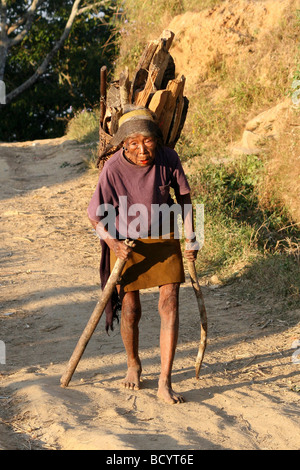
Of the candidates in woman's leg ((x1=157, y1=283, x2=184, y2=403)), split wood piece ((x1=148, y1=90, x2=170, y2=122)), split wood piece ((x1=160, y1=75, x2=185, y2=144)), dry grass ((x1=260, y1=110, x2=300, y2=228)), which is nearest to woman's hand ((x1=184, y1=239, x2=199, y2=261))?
woman's leg ((x1=157, y1=283, x2=184, y2=403))

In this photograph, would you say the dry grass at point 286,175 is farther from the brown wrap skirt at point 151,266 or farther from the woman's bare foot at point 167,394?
the woman's bare foot at point 167,394

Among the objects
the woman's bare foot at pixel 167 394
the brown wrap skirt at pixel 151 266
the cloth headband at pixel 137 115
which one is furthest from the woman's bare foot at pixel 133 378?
the cloth headband at pixel 137 115

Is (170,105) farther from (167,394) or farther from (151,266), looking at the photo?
(167,394)

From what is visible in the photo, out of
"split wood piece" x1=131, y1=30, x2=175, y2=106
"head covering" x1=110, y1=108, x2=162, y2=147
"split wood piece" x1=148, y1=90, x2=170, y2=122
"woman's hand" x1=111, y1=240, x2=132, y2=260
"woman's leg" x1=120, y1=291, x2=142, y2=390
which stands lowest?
"woman's leg" x1=120, y1=291, x2=142, y2=390

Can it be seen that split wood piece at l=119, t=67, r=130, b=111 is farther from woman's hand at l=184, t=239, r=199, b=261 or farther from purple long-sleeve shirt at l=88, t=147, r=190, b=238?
woman's hand at l=184, t=239, r=199, b=261

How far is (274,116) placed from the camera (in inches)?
331

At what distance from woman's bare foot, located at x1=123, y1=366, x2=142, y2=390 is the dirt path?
0.07m

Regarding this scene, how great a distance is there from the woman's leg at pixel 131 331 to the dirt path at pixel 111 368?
11 cm

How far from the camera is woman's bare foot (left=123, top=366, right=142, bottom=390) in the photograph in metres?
3.83

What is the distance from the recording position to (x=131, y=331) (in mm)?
3801

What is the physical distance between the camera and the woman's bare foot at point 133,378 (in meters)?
3.83

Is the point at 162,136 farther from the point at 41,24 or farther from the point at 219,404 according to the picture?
the point at 41,24
